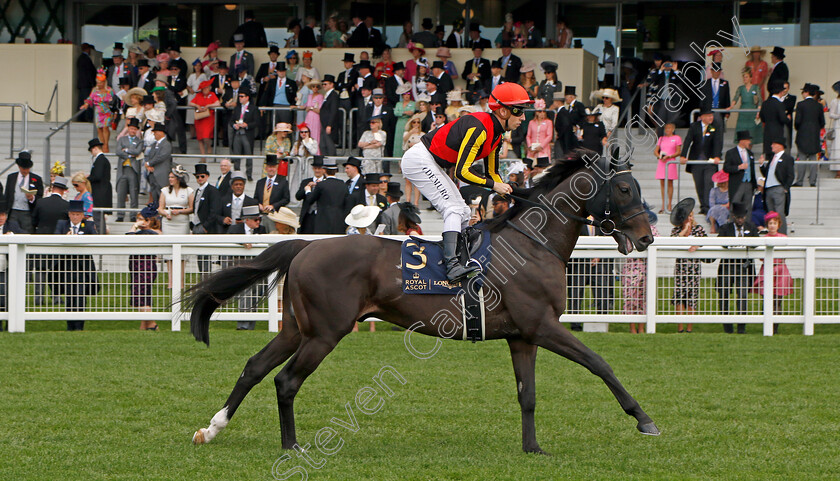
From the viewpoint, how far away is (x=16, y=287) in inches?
395

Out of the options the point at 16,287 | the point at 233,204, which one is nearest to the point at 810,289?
the point at 233,204

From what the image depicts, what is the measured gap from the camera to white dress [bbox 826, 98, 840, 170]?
15.4m

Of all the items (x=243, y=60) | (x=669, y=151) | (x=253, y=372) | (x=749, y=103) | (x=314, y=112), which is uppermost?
(x=243, y=60)

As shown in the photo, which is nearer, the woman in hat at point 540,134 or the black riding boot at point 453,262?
the black riding boot at point 453,262

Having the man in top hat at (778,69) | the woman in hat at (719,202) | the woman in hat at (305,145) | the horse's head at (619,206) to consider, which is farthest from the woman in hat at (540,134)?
the horse's head at (619,206)

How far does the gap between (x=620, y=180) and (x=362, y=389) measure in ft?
8.49

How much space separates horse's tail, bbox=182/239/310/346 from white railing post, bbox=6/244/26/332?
4.28m

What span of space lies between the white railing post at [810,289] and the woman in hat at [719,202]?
1.84 m

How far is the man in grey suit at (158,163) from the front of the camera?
1500 centimetres

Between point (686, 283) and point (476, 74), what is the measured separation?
771cm

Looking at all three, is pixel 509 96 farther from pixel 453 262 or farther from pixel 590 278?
pixel 590 278

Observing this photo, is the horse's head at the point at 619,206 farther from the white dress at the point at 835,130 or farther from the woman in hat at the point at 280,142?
the white dress at the point at 835,130

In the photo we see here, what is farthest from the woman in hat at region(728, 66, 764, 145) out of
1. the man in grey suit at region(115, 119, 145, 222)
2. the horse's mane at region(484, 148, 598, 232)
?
the horse's mane at region(484, 148, 598, 232)

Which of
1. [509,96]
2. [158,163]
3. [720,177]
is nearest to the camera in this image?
[509,96]
